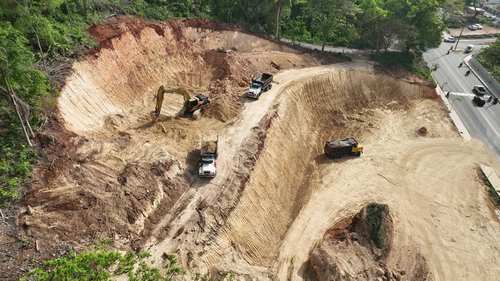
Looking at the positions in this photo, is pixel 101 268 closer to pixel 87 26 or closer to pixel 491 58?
pixel 87 26

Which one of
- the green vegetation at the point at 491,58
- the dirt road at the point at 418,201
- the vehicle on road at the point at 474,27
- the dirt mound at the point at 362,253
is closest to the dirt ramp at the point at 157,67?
the dirt road at the point at 418,201

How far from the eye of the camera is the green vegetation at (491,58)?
62.4 metres

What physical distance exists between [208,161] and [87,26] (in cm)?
2345

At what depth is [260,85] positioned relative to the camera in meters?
42.3

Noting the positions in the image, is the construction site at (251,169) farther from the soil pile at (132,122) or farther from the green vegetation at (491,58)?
the green vegetation at (491,58)

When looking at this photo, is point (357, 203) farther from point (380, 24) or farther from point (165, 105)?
point (380, 24)

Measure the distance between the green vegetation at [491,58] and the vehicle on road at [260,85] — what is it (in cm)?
4302

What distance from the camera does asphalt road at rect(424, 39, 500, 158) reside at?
47062 mm

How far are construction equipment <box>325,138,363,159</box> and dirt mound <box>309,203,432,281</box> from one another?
10.2 metres

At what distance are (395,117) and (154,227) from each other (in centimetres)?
3683

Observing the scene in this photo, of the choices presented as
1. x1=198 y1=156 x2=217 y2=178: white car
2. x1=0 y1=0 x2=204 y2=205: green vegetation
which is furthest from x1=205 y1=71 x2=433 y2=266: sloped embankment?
x1=0 y1=0 x2=204 y2=205: green vegetation

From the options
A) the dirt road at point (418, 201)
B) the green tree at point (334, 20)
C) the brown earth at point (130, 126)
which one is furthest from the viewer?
the green tree at point (334, 20)

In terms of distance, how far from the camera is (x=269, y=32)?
60.0 meters

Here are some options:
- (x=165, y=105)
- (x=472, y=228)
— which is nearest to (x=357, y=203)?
(x=472, y=228)
